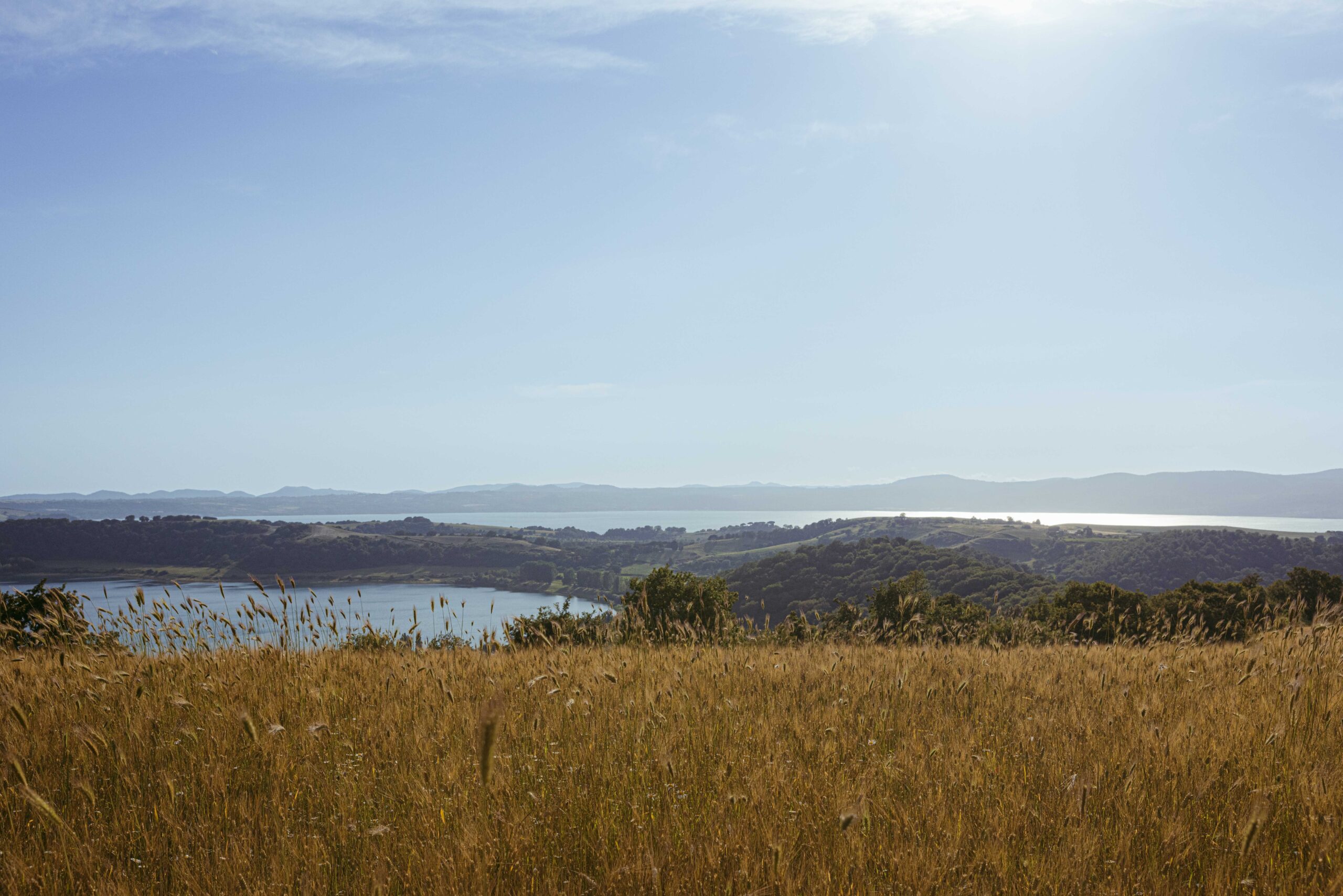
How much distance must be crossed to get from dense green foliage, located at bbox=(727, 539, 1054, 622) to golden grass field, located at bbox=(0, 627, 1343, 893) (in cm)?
6318

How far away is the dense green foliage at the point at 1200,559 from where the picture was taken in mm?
104500

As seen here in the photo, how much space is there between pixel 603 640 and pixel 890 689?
269 inches

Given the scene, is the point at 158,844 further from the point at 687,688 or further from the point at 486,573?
the point at 486,573

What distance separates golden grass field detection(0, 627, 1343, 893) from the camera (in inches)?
103

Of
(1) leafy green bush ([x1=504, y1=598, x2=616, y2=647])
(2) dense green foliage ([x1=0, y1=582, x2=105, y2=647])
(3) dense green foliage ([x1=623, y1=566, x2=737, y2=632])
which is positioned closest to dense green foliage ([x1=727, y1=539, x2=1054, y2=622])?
(3) dense green foliage ([x1=623, y1=566, x2=737, y2=632])

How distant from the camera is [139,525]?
124 m

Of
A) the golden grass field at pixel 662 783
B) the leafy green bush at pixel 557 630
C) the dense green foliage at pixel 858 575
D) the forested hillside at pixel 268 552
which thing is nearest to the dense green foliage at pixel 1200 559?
the dense green foliage at pixel 858 575

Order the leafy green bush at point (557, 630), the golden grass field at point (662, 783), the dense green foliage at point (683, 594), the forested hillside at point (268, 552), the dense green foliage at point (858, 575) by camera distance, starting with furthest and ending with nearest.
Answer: the forested hillside at point (268, 552) → the dense green foliage at point (858, 575) → the dense green foliage at point (683, 594) → the leafy green bush at point (557, 630) → the golden grass field at point (662, 783)

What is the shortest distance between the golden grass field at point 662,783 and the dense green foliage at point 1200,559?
109m

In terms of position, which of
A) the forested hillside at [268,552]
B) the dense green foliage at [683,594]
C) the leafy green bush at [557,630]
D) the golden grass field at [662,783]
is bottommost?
the forested hillside at [268,552]

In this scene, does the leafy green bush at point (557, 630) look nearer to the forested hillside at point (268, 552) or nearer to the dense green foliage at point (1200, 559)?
the forested hillside at point (268, 552)

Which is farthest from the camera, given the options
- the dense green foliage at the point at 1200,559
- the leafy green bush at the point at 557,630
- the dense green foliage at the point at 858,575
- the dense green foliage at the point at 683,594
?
the dense green foliage at the point at 1200,559

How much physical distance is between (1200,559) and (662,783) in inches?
5476

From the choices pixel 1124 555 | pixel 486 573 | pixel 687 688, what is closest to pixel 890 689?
pixel 687 688
